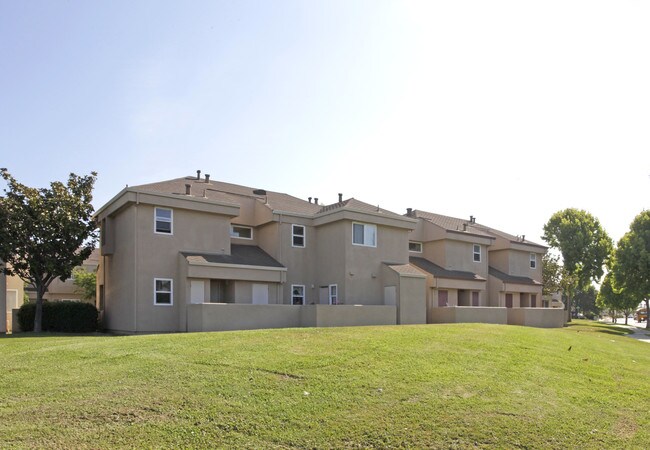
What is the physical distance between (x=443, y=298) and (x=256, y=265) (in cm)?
1505

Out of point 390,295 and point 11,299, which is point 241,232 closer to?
point 390,295

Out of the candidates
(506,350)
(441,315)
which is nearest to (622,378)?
(506,350)

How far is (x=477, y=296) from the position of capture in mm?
39531

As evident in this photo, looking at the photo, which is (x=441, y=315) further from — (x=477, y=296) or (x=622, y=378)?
(x=622, y=378)

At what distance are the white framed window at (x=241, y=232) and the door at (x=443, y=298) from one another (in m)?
13.6

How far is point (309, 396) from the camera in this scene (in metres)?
10.8

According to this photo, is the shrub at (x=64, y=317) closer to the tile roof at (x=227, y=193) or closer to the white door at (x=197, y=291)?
the white door at (x=197, y=291)

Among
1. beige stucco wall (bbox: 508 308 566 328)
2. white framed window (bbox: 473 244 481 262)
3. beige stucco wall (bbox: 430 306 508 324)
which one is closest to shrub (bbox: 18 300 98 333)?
beige stucco wall (bbox: 430 306 508 324)

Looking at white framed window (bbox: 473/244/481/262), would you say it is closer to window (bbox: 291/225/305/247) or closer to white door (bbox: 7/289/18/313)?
window (bbox: 291/225/305/247)

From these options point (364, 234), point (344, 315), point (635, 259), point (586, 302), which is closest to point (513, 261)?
point (635, 259)

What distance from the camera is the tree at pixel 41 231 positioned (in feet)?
80.3

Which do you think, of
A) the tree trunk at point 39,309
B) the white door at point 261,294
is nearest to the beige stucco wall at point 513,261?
the white door at point 261,294

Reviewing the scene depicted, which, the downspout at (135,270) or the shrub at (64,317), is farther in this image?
the shrub at (64,317)

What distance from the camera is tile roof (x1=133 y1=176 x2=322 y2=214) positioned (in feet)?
91.7
